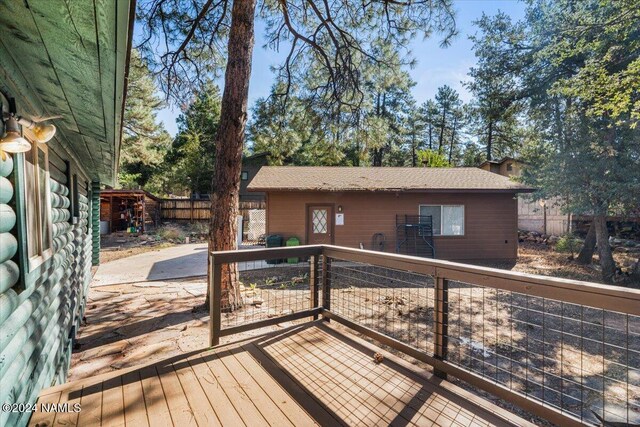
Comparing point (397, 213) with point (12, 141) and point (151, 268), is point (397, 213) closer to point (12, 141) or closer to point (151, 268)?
point (151, 268)

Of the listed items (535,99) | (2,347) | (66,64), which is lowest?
(2,347)

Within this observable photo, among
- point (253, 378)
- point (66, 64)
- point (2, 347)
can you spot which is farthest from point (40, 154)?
point (253, 378)

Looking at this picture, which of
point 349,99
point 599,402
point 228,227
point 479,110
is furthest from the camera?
point 479,110

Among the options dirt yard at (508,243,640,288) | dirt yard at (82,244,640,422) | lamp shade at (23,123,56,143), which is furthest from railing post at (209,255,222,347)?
dirt yard at (508,243,640,288)

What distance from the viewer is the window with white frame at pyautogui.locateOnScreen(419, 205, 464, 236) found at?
1038cm

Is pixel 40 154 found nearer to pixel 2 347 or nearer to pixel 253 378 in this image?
pixel 2 347

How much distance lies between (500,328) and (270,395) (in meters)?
4.20

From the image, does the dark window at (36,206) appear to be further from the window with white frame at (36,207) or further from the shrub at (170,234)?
the shrub at (170,234)

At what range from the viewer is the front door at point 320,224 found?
9.98m

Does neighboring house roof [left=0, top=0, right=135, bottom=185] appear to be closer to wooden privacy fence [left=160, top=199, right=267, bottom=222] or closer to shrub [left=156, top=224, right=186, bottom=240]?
shrub [left=156, top=224, right=186, bottom=240]

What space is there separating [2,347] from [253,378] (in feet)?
4.93

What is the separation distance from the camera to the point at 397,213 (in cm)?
1033

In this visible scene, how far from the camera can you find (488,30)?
10.1m

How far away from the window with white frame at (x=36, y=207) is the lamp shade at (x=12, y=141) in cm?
45
